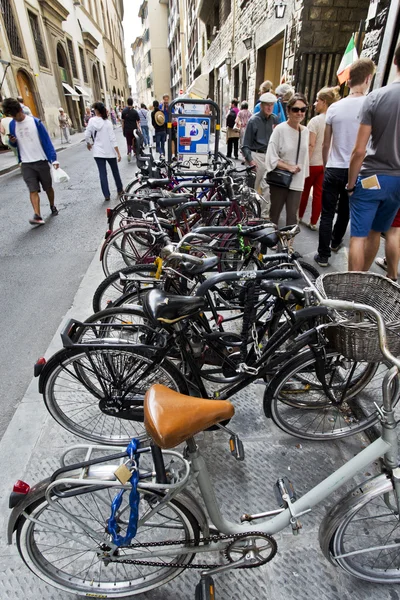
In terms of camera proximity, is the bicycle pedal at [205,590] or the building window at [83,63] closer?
the bicycle pedal at [205,590]

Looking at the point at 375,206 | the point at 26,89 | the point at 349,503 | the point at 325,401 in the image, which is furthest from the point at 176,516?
the point at 26,89

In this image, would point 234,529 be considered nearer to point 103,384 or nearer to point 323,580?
point 323,580

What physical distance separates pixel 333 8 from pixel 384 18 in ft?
10.9

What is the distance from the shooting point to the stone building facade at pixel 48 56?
1784cm

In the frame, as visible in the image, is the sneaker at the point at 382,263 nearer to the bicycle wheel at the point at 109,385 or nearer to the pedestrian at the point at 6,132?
the bicycle wheel at the point at 109,385

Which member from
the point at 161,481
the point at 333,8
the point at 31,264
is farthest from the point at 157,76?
the point at 161,481

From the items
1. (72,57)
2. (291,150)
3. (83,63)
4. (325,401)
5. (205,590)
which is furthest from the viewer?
(83,63)

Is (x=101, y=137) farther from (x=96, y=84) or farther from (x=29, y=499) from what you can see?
(x=96, y=84)

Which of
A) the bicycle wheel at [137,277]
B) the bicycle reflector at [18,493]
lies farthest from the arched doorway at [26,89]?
the bicycle reflector at [18,493]

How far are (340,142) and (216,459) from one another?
3.64m

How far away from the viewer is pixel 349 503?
141cm

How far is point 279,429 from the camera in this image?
2395 millimetres

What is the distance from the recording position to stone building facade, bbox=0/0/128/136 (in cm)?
1784

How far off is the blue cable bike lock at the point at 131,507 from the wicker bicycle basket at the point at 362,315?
1.08 meters
